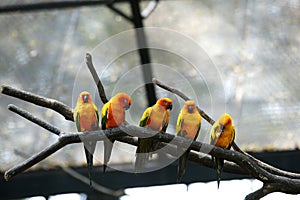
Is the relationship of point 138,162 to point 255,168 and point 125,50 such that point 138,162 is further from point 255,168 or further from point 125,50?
point 125,50

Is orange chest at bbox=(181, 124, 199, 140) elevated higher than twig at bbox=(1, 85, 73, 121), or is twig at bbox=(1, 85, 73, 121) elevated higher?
twig at bbox=(1, 85, 73, 121)

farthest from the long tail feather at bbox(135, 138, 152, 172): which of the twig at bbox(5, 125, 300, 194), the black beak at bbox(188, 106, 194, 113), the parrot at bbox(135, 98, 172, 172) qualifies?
the black beak at bbox(188, 106, 194, 113)

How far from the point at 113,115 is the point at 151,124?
0.16 metres

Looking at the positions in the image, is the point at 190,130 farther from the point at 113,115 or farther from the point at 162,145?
the point at 113,115

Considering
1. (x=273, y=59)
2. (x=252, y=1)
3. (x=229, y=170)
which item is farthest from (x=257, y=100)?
(x=229, y=170)

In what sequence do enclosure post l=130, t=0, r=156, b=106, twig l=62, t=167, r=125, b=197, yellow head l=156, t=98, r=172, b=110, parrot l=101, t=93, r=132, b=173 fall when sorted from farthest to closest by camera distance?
enclosure post l=130, t=0, r=156, b=106 → twig l=62, t=167, r=125, b=197 → yellow head l=156, t=98, r=172, b=110 → parrot l=101, t=93, r=132, b=173

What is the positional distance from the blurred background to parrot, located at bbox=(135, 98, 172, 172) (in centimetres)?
185

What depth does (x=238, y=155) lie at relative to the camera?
7.22 ft

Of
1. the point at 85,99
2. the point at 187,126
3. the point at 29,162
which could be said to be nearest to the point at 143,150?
the point at 187,126

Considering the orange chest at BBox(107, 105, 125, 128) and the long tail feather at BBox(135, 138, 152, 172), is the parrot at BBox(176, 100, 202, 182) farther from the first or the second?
the orange chest at BBox(107, 105, 125, 128)

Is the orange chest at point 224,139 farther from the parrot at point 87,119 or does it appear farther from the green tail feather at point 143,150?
the parrot at point 87,119

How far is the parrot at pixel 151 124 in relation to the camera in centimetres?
221

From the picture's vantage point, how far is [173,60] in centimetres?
439

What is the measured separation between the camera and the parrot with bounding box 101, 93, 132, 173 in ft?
7.22
